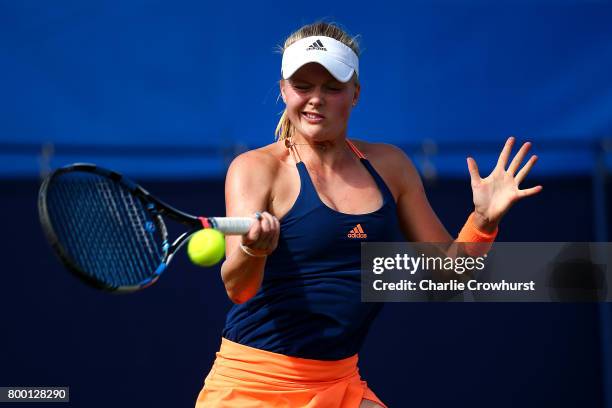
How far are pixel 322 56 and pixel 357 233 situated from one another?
54cm

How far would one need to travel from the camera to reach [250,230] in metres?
2.47

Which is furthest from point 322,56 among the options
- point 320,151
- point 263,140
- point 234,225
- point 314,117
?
point 263,140

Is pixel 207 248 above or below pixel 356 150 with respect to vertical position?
below

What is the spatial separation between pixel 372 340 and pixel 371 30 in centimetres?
150

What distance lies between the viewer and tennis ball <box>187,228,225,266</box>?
8.03 ft

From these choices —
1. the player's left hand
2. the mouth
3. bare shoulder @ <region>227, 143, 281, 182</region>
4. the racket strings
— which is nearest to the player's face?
the mouth

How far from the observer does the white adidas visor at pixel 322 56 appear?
9.39 ft

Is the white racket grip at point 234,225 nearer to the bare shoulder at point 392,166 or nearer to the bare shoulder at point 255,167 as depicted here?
the bare shoulder at point 255,167

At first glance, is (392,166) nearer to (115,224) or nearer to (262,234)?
(262,234)

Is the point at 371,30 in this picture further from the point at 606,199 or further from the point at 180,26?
the point at 606,199

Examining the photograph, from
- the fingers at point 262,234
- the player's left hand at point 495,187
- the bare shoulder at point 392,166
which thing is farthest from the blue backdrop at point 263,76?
the fingers at point 262,234

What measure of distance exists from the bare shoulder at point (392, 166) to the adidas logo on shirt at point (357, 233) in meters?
0.27

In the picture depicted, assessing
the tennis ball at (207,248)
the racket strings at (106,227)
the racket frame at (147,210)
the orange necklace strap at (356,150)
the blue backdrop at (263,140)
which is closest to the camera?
the racket frame at (147,210)

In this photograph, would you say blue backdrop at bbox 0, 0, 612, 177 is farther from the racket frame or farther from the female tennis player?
the racket frame
